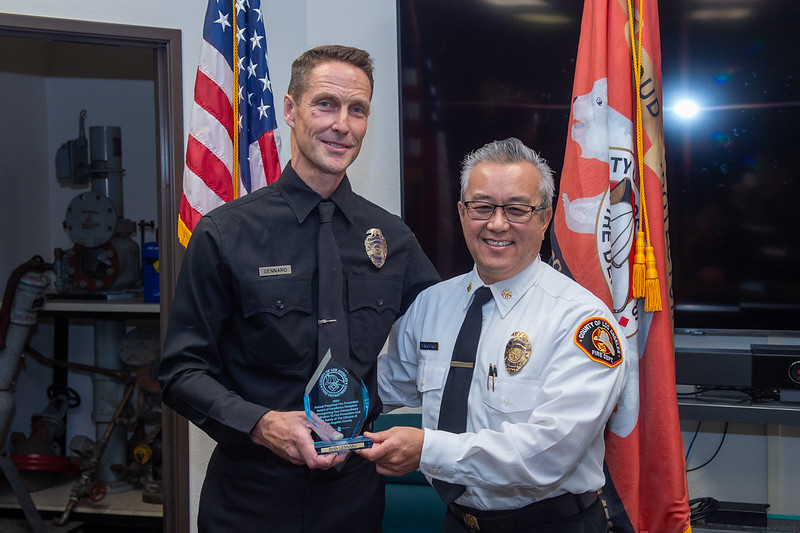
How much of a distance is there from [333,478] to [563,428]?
51 centimetres

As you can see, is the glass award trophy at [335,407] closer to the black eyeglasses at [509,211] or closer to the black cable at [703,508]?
the black eyeglasses at [509,211]

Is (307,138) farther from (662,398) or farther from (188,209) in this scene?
(662,398)

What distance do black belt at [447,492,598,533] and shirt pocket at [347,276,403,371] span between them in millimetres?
403

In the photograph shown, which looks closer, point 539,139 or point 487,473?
point 487,473

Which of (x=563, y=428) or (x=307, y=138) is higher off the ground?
(x=307, y=138)

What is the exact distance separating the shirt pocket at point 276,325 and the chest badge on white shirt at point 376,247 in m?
0.20

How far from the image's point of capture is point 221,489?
1.59 m

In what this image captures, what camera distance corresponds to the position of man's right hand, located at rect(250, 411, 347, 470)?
1339 millimetres

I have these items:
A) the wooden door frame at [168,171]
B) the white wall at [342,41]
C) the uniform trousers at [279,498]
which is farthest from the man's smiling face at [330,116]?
the wooden door frame at [168,171]

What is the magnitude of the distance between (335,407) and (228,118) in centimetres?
136

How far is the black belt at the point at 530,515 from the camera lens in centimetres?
147

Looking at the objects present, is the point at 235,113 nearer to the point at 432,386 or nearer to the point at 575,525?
the point at 432,386

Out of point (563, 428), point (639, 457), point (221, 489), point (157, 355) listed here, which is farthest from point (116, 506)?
point (563, 428)

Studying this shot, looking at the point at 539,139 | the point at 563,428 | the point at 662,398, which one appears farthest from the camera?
the point at 539,139
